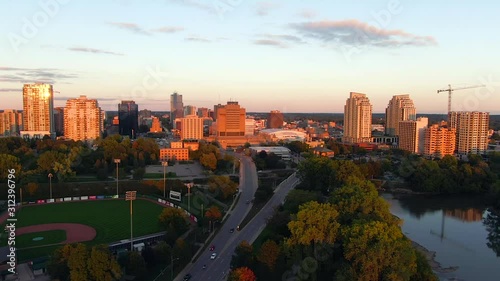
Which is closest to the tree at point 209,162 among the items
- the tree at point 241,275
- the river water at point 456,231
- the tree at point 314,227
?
the river water at point 456,231

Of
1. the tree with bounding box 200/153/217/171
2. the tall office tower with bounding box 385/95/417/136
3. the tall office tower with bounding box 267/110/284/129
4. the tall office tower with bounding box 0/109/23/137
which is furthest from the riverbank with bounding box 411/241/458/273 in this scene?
the tall office tower with bounding box 267/110/284/129

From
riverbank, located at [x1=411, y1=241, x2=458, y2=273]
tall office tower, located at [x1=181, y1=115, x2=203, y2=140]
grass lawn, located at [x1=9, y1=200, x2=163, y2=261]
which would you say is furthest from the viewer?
tall office tower, located at [x1=181, y1=115, x2=203, y2=140]

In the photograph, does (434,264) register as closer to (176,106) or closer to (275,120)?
(275,120)

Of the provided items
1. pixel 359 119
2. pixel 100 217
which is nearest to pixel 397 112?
pixel 359 119

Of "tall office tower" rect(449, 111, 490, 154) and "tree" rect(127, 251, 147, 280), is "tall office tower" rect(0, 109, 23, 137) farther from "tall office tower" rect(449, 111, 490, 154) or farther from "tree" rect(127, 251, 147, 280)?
"tall office tower" rect(449, 111, 490, 154)

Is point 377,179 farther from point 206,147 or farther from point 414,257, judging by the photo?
point 414,257

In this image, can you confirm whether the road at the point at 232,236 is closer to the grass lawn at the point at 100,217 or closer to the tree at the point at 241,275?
the tree at the point at 241,275
